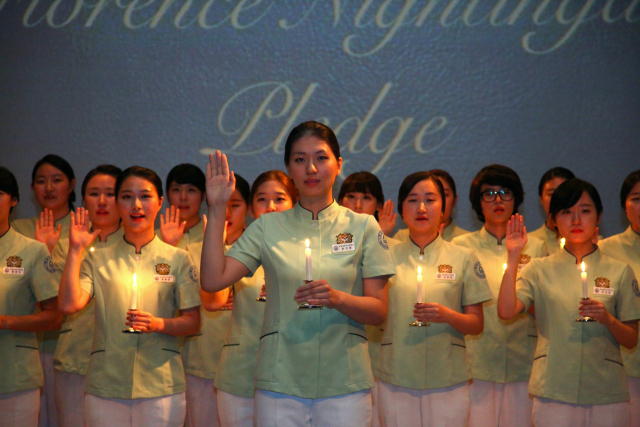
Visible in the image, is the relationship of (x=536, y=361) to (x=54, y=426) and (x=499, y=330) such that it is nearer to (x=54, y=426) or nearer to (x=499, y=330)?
(x=499, y=330)

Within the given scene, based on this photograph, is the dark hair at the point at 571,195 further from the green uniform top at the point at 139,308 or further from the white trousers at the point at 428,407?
the green uniform top at the point at 139,308

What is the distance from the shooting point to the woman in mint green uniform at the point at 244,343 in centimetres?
323

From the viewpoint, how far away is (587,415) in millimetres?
3172

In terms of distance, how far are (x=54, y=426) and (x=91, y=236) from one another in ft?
5.19

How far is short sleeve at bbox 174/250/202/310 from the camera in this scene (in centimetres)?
319

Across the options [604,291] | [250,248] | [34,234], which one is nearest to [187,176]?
[34,234]

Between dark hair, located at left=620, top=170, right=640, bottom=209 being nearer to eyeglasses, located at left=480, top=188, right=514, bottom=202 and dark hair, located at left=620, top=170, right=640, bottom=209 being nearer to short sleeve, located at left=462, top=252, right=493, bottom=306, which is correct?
eyeglasses, located at left=480, top=188, right=514, bottom=202

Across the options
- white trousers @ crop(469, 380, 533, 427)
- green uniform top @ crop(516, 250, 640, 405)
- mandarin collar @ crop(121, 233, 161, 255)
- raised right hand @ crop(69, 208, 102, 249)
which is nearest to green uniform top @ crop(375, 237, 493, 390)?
green uniform top @ crop(516, 250, 640, 405)

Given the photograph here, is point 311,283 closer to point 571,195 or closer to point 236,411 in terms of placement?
point 236,411

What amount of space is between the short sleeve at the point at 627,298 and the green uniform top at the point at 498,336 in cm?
71

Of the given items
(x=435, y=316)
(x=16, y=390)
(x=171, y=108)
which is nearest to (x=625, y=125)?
(x=435, y=316)

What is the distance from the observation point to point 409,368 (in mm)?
3223

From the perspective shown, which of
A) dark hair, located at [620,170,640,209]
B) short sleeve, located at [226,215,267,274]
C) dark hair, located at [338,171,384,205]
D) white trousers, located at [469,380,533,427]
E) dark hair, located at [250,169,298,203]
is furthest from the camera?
dark hair, located at [338,171,384,205]

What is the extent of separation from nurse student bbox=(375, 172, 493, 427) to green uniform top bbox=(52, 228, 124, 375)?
5.12 ft
